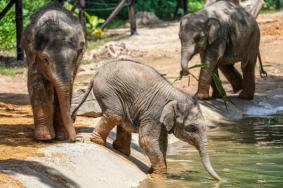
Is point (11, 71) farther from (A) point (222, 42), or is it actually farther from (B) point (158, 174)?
(B) point (158, 174)

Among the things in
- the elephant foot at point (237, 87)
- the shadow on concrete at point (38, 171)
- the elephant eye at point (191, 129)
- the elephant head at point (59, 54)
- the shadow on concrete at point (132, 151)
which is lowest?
the elephant foot at point (237, 87)

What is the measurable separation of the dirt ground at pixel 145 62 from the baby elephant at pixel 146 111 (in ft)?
3.32

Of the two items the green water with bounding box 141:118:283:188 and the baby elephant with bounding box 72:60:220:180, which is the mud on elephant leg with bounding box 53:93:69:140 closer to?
the baby elephant with bounding box 72:60:220:180

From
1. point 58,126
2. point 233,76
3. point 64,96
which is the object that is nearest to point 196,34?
point 233,76

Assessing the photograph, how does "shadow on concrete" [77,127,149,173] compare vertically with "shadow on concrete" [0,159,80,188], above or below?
below

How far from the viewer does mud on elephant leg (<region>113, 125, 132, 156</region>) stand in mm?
10727

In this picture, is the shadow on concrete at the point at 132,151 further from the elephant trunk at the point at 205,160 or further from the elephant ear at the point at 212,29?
the elephant ear at the point at 212,29

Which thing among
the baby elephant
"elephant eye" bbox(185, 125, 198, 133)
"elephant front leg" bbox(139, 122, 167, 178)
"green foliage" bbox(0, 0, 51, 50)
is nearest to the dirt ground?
the baby elephant

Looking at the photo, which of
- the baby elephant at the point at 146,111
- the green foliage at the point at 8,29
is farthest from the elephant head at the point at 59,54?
the green foliage at the point at 8,29

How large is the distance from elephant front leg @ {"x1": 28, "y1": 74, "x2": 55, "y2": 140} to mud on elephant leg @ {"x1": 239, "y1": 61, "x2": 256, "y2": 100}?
7.13 meters

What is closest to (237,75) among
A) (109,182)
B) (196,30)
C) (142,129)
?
(196,30)

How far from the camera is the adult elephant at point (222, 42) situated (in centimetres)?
1538

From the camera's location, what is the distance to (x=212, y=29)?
615 inches

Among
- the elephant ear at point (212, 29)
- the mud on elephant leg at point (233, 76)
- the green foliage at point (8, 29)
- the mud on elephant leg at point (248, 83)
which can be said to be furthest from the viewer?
the green foliage at point (8, 29)
